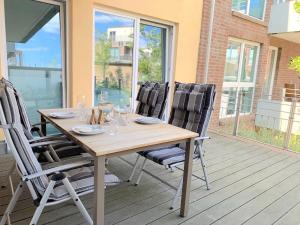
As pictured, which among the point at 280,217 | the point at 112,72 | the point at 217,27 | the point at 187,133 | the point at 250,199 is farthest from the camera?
the point at 217,27

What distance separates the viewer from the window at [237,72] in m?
6.20

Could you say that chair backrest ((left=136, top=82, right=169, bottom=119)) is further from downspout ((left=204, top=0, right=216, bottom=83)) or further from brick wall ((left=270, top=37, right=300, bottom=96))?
brick wall ((left=270, top=37, right=300, bottom=96))

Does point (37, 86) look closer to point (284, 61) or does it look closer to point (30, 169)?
point (30, 169)

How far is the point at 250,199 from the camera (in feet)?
8.06

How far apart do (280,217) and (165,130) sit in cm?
131

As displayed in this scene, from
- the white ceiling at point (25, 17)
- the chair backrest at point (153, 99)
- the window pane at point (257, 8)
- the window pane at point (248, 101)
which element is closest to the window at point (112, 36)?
the white ceiling at point (25, 17)

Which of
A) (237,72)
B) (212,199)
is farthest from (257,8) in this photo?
(212,199)

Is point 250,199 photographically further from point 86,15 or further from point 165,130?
point 86,15

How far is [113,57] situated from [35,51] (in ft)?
4.08

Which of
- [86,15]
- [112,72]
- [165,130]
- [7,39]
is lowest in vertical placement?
[165,130]

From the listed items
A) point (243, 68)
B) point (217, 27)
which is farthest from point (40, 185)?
point (243, 68)

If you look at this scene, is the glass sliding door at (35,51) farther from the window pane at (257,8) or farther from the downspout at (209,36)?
the window pane at (257,8)

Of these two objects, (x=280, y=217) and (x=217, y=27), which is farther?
(x=217, y=27)

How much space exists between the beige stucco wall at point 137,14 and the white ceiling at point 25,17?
1.13 ft
